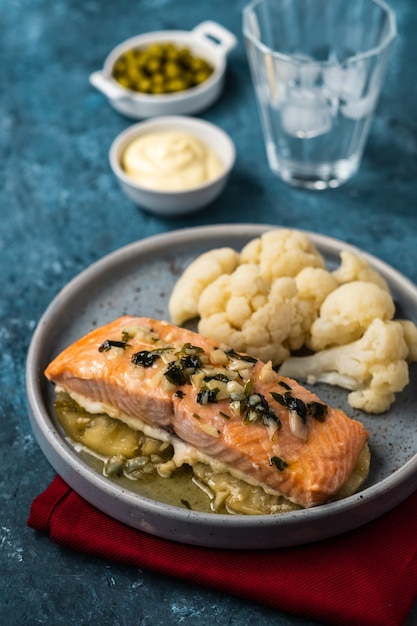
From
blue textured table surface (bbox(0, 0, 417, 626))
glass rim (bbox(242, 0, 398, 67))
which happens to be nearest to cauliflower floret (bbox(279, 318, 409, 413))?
blue textured table surface (bbox(0, 0, 417, 626))

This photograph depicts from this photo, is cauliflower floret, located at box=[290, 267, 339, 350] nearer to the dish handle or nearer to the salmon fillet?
the salmon fillet

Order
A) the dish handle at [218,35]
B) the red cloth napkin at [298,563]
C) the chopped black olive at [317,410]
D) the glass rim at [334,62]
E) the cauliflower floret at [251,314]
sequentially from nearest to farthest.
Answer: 1. the red cloth napkin at [298,563]
2. the chopped black olive at [317,410]
3. the cauliflower floret at [251,314]
4. the glass rim at [334,62]
5. the dish handle at [218,35]

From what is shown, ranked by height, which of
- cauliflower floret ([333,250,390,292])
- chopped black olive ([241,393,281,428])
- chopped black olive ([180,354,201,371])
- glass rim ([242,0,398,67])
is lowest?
cauliflower floret ([333,250,390,292])

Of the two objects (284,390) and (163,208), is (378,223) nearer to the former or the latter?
(163,208)

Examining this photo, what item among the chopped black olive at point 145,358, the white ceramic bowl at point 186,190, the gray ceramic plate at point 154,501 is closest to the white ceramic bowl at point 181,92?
the white ceramic bowl at point 186,190

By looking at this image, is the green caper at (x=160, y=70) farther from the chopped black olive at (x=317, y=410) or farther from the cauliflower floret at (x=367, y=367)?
the chopped black olive at (x=317, y=410)

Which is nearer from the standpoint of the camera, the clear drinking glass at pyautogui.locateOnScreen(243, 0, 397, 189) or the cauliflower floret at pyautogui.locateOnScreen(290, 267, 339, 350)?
the cauliflower floret at pyautogui.locateOnScreen(290, 267, 339, 350)
